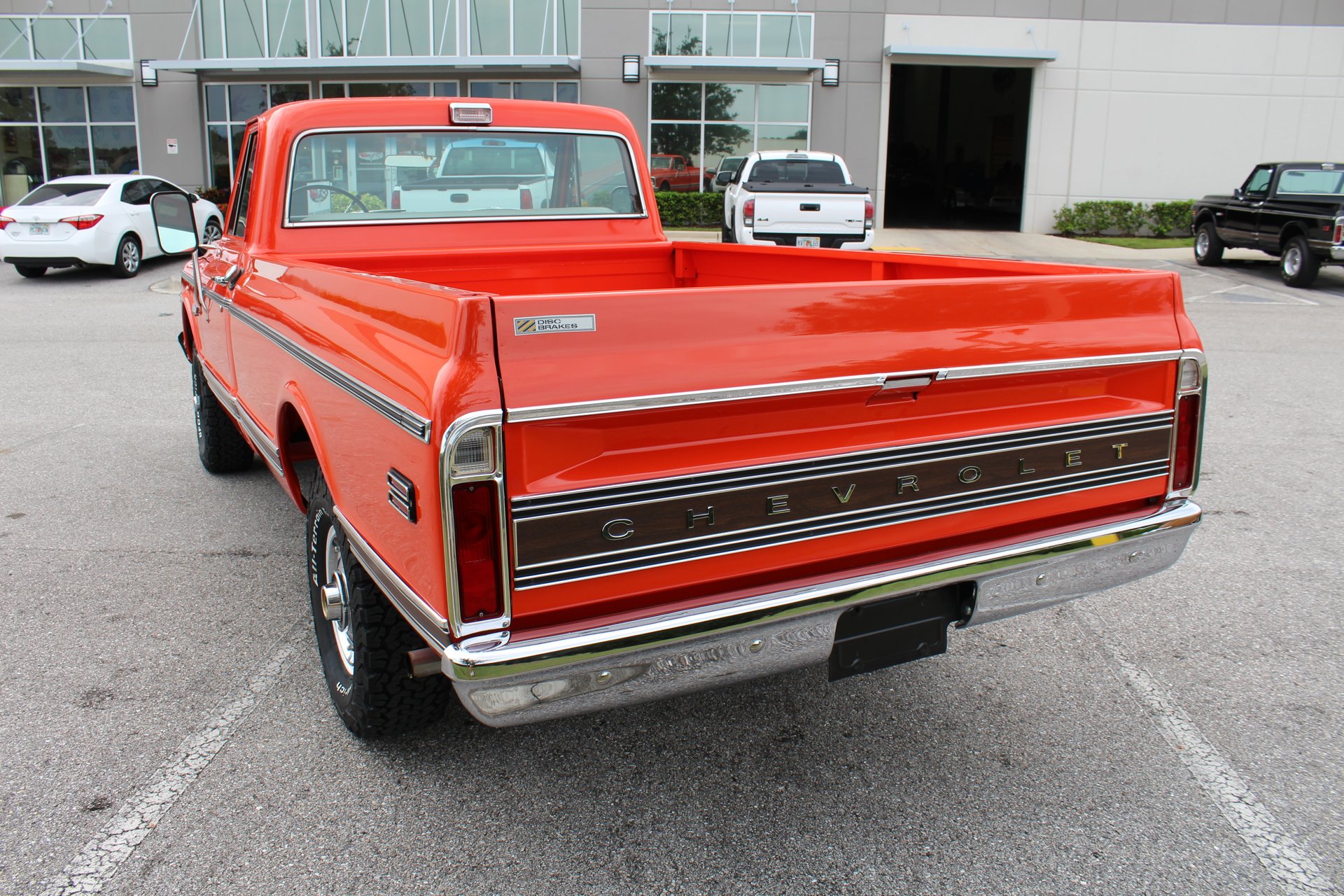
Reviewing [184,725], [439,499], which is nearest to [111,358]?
[184,725]

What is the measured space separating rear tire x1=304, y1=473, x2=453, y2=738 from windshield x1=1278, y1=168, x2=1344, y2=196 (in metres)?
16.7

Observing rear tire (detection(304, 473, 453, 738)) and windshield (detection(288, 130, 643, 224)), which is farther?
windshield (detection(288, 130, 643, 224))

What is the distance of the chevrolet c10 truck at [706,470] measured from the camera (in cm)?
218

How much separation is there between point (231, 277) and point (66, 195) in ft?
45.0

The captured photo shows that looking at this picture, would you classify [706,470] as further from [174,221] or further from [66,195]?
[66,195]

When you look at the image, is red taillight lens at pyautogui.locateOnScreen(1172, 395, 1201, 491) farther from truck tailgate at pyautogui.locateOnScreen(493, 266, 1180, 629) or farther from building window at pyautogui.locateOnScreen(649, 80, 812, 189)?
building window at pyautogui.locateOnScreen(649, 80, 812, 189)

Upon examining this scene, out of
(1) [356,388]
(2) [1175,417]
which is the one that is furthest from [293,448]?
(2) [1175,417]

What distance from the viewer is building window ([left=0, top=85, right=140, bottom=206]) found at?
997 inches

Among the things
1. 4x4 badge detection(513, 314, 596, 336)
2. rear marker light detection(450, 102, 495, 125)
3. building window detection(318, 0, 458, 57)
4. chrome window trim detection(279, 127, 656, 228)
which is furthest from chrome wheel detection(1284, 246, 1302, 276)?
building window detection(318, 0, 458, 57)

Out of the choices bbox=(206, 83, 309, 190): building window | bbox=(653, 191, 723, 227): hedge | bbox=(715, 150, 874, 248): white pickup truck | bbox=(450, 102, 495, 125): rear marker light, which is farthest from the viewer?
bbox=(206, 83, 309, 190): building window

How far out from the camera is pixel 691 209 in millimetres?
23266

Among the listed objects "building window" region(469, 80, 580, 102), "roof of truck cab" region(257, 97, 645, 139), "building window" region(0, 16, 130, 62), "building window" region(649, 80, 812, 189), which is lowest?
"roof of truck cab" region(257, 97, 645, 139)

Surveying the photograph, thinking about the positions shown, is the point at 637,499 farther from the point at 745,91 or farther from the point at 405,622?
the point at 745,91

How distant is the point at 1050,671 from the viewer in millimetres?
3639
